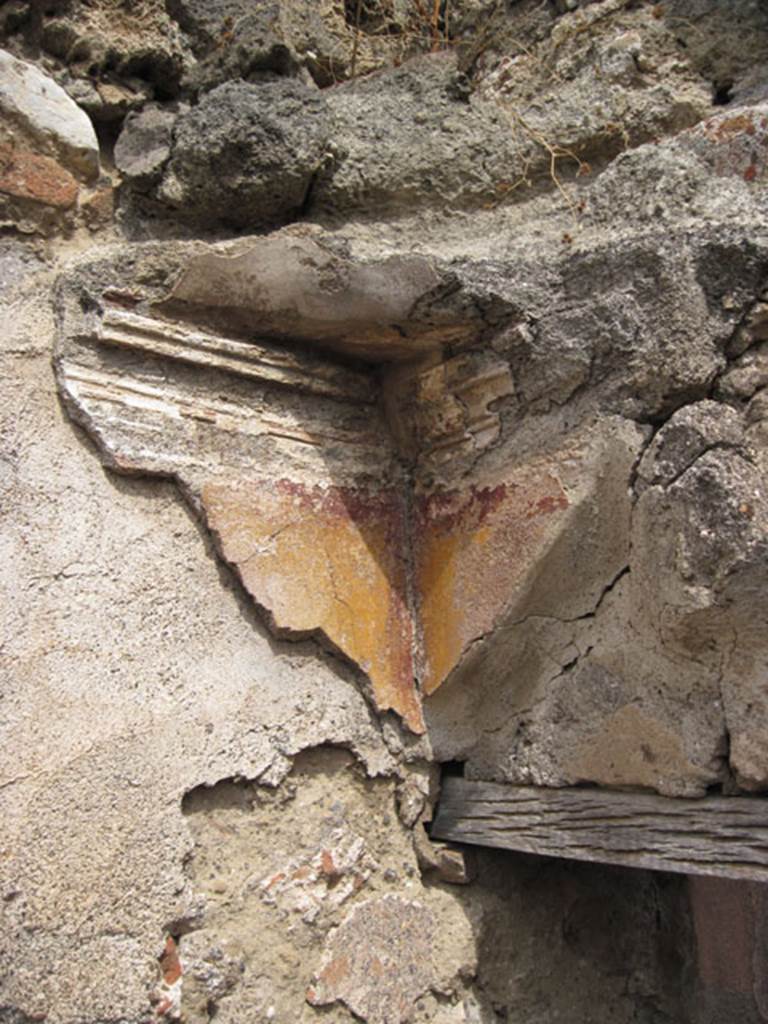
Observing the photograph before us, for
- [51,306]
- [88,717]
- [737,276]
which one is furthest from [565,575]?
[51,306]

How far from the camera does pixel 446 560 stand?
2.14m

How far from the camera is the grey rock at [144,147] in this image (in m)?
2.17

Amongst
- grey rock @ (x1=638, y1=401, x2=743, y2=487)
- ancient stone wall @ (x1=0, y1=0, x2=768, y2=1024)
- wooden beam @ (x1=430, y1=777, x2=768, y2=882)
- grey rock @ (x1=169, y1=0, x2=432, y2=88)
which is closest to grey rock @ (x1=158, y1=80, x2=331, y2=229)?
ancient stone wall @ (x1=0, y1=0, x2=768, y2=1024)

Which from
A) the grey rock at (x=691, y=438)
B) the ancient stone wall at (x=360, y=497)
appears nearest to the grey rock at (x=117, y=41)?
the ancient stone wall at (x=360, y=497)

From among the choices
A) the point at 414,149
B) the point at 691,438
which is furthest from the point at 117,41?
the point at 691,438

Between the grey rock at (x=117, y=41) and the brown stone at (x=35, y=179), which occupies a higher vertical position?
the grey rock at (x=117, y=41)

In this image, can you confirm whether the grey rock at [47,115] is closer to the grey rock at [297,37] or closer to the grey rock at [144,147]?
the grey rock at [144,147]

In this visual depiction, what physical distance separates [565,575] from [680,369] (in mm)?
452

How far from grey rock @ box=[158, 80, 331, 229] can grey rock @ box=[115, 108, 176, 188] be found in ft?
0.10

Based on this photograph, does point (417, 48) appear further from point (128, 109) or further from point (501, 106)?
point (128, 109)

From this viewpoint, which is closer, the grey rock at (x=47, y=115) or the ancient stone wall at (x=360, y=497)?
the ancient stone wall at (x=360, y=497)

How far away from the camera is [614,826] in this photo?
5.91ft

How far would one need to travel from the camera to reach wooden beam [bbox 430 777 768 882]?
160 centimetres

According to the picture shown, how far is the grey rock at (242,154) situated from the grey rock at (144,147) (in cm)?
3
